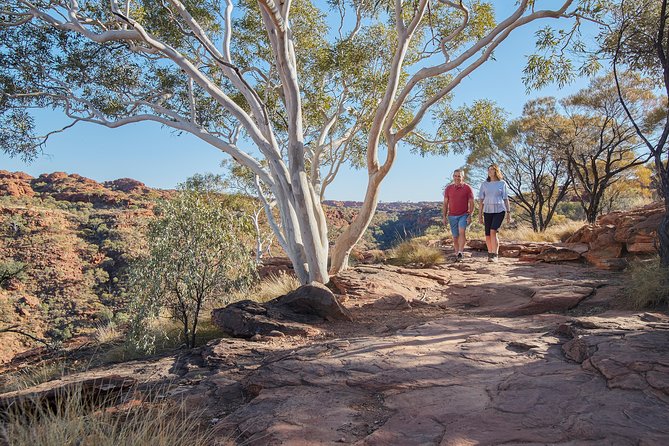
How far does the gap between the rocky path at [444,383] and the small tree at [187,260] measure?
0.91 meters

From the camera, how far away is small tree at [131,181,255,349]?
4723 millimetres

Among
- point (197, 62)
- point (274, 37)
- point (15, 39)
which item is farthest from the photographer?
point (197, 62)

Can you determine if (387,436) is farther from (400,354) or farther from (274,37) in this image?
(274,37)

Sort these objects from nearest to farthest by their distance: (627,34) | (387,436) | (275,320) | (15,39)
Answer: (387,436) → (275,320) → (627,34) → (15,39)

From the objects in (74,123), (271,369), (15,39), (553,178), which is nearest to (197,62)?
(74,123)

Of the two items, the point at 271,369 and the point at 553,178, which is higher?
the point at 553,178

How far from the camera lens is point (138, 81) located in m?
9.51

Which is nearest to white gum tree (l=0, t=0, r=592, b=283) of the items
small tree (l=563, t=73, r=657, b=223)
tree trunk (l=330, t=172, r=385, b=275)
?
tree trunk (l=330, t=172, r=385, b=275)

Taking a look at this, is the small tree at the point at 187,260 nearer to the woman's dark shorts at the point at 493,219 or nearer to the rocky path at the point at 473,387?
the rocky path at the point at 473,387

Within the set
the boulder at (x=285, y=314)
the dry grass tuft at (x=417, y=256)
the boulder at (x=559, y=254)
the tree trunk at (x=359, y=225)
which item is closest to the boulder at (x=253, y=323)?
the boulder at (x=285, y=314)

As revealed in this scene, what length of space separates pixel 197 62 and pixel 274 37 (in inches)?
158

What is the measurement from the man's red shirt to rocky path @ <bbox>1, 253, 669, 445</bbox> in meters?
Answer: 3.38

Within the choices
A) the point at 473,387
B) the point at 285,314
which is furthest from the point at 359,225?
the point at 473,387

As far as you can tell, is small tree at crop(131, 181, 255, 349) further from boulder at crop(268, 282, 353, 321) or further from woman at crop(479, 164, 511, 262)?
woman at crop(479, 164, 511, 262)
